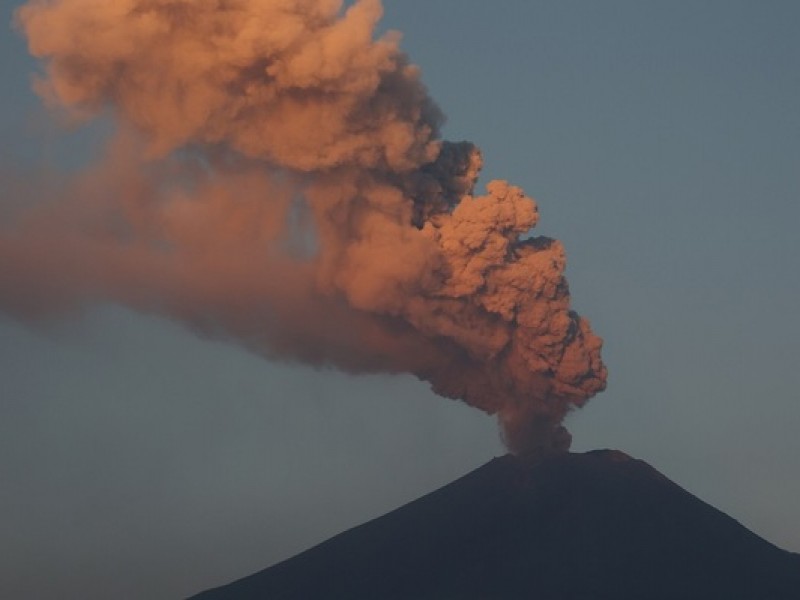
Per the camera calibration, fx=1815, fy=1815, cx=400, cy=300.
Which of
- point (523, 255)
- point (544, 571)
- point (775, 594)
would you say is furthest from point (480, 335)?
point (775, 594)

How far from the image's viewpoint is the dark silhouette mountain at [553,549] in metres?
55.7

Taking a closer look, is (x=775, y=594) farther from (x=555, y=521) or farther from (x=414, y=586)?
(x=414, y=586)

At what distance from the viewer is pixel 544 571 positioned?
56.1 metres

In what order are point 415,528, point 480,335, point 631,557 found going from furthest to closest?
point 415,528
point 631,557
point 480,335

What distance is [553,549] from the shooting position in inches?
2256

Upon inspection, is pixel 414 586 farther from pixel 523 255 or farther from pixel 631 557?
pixel 523 255

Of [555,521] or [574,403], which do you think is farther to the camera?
[555,521]

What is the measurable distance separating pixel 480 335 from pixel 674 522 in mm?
10862

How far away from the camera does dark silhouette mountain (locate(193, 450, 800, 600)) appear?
55688 millimetres

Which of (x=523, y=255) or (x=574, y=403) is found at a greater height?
(x=523, y=255)

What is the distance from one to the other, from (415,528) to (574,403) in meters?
10.2

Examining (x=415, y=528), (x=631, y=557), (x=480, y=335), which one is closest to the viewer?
(x=480, y=335)

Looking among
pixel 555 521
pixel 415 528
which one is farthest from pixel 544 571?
pixel 415 528

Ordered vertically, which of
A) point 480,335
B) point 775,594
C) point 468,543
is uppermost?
point 480,335
